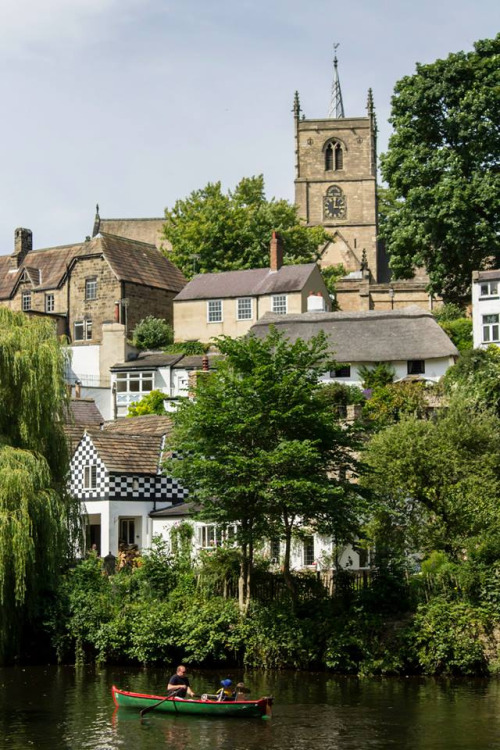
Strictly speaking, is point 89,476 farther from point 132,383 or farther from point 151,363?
point 132,383

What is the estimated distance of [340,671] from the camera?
1337 inches

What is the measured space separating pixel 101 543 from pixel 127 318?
99.9 ft

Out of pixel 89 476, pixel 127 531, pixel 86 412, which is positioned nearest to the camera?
pixel 89 476

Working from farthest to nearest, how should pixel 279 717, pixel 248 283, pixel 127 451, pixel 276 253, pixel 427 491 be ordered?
pixel 276 253 < pixel 248 283 < pixel 127 451 < pixel 427 491 < pixel 279 717

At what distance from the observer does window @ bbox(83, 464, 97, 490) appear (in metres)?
45.7

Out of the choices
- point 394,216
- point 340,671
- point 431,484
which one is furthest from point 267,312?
point 340,671

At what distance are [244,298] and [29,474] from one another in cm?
3550

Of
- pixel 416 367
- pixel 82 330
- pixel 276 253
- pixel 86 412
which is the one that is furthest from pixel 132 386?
pixel 416 367

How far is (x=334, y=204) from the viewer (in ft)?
365

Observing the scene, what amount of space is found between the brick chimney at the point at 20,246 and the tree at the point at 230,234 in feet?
34.9

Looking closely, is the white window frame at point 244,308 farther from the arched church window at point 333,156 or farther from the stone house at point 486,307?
the arched church window at point 333,156

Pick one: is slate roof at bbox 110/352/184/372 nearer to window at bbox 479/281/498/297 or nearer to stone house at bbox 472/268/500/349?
stone house at bbox 472/268/500/349

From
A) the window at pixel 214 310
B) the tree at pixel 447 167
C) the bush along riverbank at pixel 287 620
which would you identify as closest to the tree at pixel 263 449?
the bush along riverbank at pixel 287 620

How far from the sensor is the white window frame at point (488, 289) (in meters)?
58.6
